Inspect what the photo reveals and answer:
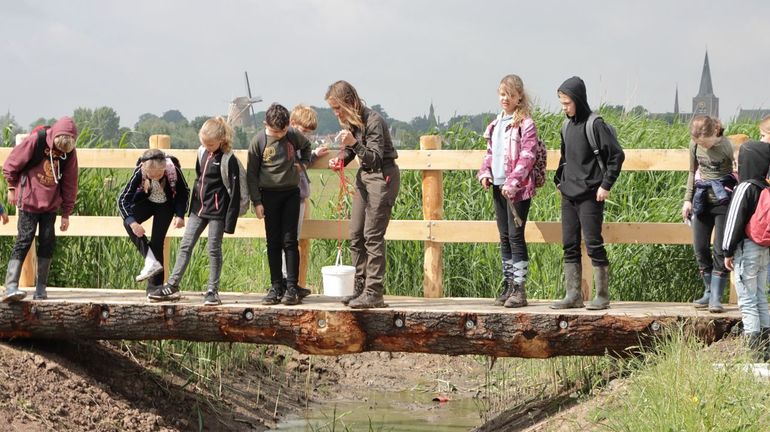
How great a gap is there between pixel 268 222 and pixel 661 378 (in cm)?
306

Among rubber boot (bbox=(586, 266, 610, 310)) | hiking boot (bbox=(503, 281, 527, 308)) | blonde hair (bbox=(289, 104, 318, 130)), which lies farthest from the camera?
blonde hair (bbox=(289, 104, 318, 130))

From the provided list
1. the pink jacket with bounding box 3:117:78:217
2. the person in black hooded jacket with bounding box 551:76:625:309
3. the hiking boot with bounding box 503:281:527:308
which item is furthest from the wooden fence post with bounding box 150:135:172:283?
the person in black hooded jacket with bounding box 551:76:625:309

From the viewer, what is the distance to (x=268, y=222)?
805 centimetres

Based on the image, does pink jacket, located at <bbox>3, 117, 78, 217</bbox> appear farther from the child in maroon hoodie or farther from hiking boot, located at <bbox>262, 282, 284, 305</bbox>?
hiking boot, located at <bbox>262, 282, 284, 305</bbox>

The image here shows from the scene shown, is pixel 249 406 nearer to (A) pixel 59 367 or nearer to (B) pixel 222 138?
(A) pixel 59 367

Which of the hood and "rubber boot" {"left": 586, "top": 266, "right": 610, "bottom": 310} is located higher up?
the hood

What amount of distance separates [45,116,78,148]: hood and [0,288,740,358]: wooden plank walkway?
44.8 inches

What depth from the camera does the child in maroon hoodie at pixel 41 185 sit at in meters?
8.08

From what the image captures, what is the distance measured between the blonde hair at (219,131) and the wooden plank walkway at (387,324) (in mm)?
1086

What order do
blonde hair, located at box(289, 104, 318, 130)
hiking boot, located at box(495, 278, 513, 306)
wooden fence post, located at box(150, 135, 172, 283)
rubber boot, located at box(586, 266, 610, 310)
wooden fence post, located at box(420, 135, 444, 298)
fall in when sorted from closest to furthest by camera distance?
rubber boot, located at box(586, 266, 610, 310), hiking boot, located at box(495, 278, 513, 306), blonde hair, located at box(289, 104, 318, 130), wooden fence post, located at box(420, 135, 444, 298), wooden fence post, located at box(150, 135, 172, 283)

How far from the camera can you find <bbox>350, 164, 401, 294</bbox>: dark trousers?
756 cm

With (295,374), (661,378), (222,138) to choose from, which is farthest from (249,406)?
(661,378)

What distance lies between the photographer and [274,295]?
8.04m

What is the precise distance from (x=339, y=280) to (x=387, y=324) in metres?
0.65
